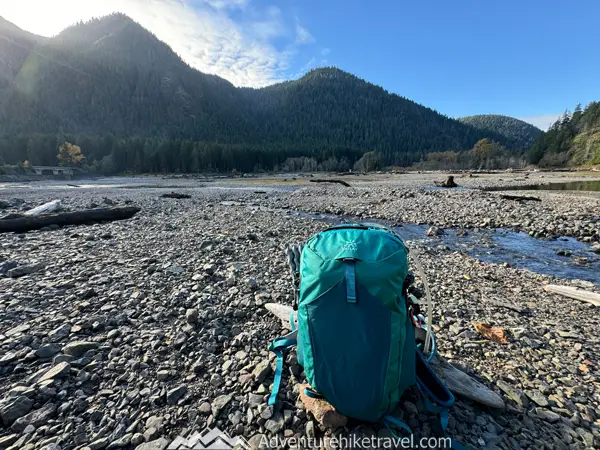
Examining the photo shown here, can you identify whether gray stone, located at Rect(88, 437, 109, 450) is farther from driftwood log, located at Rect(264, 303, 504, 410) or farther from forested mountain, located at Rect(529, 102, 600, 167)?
forested mountain, located at Rect(529, 102, 600, 167)

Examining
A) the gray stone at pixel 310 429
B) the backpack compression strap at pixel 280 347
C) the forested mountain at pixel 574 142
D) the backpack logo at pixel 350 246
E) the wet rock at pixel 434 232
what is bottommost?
the wet rock at pixel 434 232

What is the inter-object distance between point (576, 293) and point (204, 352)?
749 cm

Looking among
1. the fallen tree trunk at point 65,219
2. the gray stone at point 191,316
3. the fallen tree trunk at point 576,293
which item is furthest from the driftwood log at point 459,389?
the fallen tree trunk at point 65,219

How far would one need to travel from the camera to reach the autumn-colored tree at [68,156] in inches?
3340

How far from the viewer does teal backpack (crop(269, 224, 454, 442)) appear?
2.10m

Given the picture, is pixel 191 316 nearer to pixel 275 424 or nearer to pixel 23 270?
pixel 275 424

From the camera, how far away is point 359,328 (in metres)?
2.13

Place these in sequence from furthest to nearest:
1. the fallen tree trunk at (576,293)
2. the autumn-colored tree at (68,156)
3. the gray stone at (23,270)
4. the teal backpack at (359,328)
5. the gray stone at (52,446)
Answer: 1. the autumn-colored tree at (68,156)
2. the gray stone at (23,270)
3. the fallen tree trunk at (576,293)
4. the gray stone at (52,446)
5. the teal backpack at (359,328)

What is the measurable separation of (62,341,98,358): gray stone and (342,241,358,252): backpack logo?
3631 millimetres

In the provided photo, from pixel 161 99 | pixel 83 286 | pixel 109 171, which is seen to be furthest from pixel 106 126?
pixel 83 286

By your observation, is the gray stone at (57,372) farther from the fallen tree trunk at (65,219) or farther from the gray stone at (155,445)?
the fallen tree trunk at (65,219)

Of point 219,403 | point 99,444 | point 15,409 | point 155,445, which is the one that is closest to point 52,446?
point 99,444

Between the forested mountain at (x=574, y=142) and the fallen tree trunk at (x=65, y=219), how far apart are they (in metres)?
124

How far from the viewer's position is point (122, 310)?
4.52 meters
